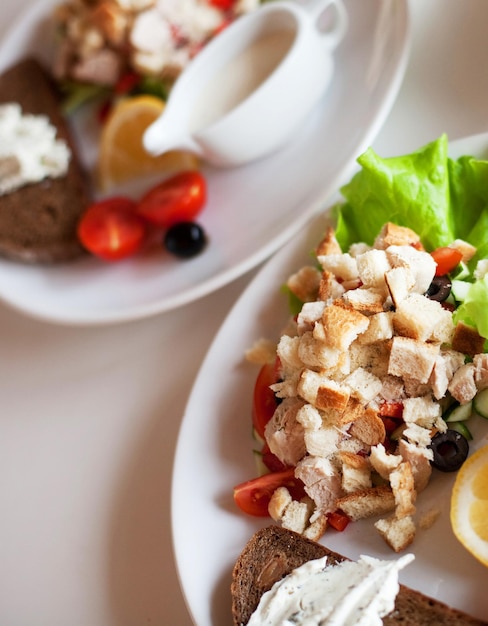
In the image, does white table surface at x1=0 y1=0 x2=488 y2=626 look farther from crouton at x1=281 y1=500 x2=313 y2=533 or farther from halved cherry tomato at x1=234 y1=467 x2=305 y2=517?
crouton at x1=281 y1=500 x2=313 y2=533

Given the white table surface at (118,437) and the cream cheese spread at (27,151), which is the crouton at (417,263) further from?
the cream cheese spread at (27,151)

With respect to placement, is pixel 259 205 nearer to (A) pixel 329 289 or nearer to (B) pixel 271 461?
(A) pixel 329 289

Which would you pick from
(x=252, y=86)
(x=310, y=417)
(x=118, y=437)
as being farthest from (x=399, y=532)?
(x=252, y=86)

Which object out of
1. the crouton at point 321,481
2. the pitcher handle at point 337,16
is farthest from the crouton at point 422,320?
the pitcher handle at point 337,16

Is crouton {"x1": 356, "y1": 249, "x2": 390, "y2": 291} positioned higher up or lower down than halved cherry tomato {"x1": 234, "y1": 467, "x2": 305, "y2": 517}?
higher up

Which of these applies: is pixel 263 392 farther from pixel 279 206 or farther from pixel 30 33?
pixel 30 33

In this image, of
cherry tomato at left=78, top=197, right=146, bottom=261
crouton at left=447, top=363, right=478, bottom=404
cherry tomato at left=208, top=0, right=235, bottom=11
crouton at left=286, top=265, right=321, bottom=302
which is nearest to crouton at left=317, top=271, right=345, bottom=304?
crouton at left=286, top=265, right=321, bottom=302

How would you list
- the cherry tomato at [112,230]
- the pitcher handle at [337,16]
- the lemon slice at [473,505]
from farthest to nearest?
the cherry tomato at [112,230] → the pitcher handle at [337,16] → the lemon slice at [473,505]

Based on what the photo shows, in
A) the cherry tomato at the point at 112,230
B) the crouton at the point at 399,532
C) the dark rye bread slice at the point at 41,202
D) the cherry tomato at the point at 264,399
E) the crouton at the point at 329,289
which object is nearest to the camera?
the crouton at the point at 399,532
